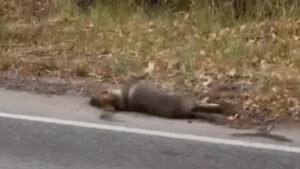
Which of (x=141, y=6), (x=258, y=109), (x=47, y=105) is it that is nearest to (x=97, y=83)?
(x=47, y=105)

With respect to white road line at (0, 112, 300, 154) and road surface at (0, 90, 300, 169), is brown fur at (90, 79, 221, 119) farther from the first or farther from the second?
white road line at (0, 112, 300, 154)

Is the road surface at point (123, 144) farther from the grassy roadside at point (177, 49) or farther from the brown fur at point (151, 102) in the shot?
the grassy roadside at point (177, 49)

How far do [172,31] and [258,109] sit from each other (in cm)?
279

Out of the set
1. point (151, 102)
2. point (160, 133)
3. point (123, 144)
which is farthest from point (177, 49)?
point (123, 144)

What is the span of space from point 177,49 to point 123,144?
102 inches

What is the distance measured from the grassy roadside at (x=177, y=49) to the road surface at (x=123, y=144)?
55cm

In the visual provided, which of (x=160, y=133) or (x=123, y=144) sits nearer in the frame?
(x=123, y=144)

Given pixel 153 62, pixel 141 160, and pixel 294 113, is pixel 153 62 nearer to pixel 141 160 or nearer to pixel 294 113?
pixel 294 113

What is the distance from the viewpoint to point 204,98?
→ 6.82 meters

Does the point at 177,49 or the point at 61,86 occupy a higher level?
the point at 177,49

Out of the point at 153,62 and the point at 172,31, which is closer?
the point at 153,62

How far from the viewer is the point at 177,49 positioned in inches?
328

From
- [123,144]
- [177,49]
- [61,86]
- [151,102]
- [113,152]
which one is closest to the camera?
[113,152]

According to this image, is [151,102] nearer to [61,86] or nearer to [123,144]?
[123,144]
